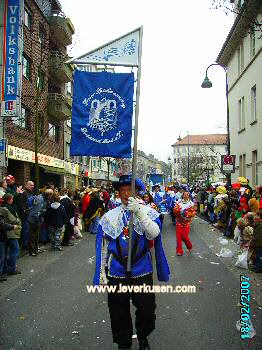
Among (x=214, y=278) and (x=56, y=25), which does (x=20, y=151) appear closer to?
(x=56, y=25)

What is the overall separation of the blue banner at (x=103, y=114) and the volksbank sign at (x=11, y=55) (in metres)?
11.2

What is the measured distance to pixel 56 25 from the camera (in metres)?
28.7

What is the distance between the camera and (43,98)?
80.8 ft

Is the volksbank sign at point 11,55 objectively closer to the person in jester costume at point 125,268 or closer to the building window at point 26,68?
the building window at point 26,68

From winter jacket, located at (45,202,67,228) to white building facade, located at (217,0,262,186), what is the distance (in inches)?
461

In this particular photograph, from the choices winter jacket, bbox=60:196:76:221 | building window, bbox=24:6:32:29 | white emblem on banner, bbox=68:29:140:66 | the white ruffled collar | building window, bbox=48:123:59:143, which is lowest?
winter jacket, bbox=60:196:76:221

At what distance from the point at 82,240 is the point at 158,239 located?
10673 mm

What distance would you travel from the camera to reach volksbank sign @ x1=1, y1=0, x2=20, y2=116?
1530 centimetres

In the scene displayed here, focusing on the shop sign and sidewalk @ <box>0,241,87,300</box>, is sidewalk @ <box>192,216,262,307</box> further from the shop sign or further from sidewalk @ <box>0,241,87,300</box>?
the shop sign

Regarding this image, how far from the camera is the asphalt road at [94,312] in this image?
4.68 meters

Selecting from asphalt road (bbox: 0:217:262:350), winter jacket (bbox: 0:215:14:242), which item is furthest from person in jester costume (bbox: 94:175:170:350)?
winter jacket (bbox: 0:215:14:242)

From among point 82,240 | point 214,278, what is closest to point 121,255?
point 214,278

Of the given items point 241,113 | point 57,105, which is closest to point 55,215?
point 241,113

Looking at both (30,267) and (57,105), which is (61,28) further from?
(30,267)
